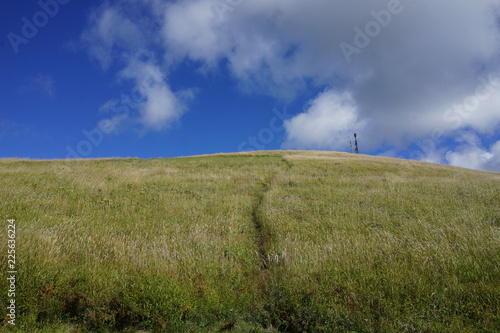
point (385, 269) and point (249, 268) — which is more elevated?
point (249, 268)

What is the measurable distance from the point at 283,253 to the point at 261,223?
4422mm

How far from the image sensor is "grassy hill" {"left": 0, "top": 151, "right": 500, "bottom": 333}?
18.8 ft

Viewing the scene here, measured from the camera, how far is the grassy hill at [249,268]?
18.8 feet

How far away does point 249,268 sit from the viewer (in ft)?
26.7

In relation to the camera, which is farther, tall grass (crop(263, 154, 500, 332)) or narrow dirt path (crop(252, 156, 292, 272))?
narrow dirt path (crop(252, 156, 292, 272))
